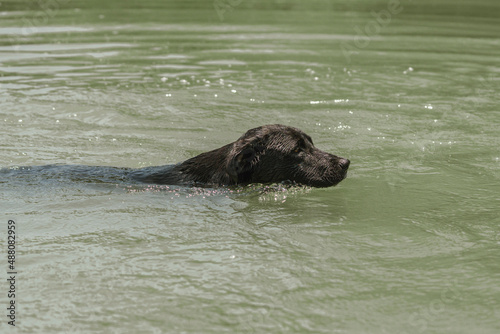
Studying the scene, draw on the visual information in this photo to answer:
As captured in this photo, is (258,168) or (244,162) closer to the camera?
(244,162)

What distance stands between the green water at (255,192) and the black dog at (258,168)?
194 mm

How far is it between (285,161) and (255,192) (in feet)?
1.83

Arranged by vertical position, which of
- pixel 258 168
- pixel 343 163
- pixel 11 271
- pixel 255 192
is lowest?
pixel 11 271

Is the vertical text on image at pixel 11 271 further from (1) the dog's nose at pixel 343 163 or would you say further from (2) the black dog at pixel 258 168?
(1) the dog's nose at pixel 343 163

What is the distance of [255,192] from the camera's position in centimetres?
828

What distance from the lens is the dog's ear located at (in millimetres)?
8008

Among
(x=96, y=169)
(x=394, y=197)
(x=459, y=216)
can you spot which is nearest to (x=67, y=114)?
(x=96, y=169)

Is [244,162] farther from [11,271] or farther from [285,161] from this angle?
[11,271]

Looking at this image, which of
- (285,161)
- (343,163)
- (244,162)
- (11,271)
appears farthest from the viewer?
(285,161)

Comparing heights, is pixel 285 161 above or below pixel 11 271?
above

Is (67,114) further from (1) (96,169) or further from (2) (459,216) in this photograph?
(2) (459,216)

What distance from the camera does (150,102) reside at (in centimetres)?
1342

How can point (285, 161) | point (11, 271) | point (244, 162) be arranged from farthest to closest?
point (285, 161) < point (244, 162) < point (11, 271)

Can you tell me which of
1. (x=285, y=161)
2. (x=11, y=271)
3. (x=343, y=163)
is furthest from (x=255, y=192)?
(x=11, y=271)
